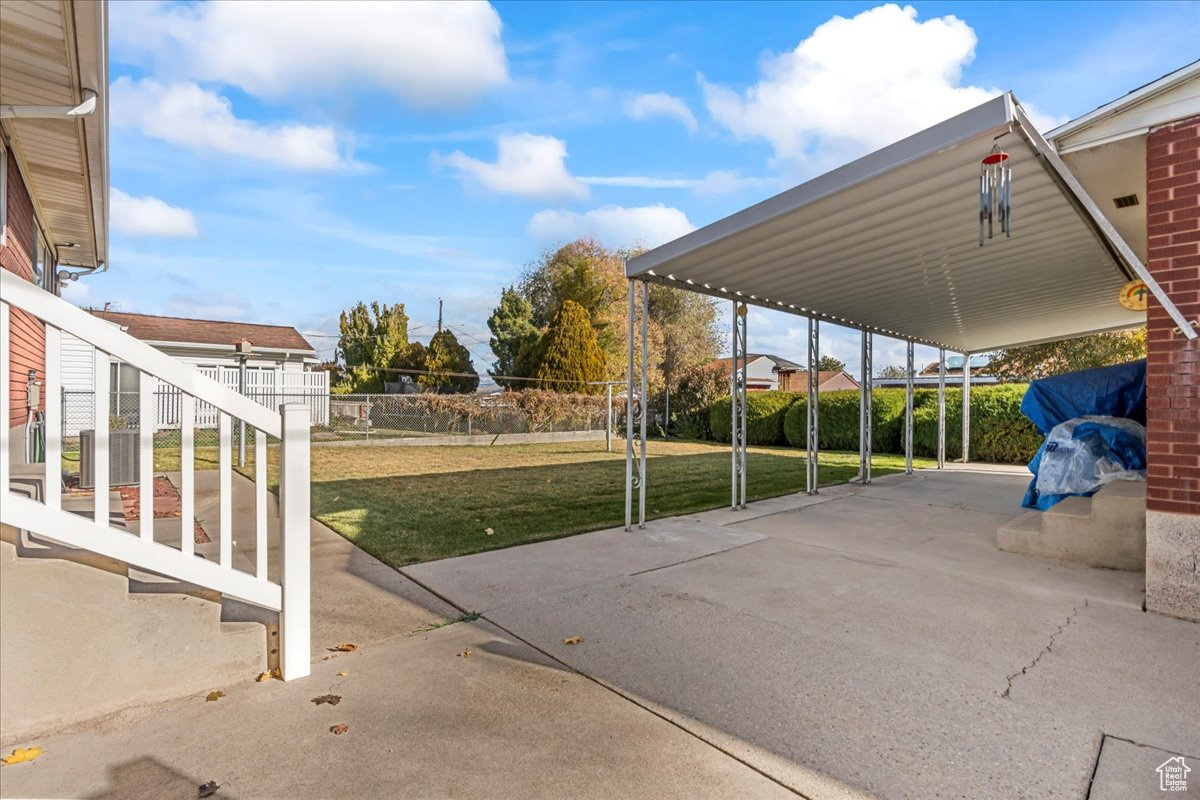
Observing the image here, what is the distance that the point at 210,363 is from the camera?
58.5ft

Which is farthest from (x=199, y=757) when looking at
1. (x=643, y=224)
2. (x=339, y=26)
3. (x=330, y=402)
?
(x=643, y=224)

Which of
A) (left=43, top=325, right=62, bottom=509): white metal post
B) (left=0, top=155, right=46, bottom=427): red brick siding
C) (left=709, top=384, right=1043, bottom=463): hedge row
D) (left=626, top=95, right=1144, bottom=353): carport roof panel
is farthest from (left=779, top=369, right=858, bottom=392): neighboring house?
(left=43, top=325, right=62, bottom=509): white metal post

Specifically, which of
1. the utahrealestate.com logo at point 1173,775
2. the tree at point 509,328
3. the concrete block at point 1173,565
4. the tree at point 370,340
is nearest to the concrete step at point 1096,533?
the concrete block at point 1173,565

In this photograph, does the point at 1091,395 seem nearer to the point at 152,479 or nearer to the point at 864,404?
the point at 864,404

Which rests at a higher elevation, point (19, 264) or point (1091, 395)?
point (19, 264)

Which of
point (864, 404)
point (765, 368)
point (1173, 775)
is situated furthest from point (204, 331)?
point (765, 368)

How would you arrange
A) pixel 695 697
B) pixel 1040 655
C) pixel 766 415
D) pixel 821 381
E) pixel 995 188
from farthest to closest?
pixel 821 381
pixel 766 415
pixel 995 188
pixel 1040 655
pixel 695 697

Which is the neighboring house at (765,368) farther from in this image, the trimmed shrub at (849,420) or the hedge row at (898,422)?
the trimmed shrub at (849,420)

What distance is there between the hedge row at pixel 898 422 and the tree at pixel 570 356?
4554 mm

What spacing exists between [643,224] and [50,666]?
101ft

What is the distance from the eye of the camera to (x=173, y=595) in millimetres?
2404

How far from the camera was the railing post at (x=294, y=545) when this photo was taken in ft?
8.63

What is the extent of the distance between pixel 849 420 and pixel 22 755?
1607 centimetres

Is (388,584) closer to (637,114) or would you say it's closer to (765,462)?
(765,462)
